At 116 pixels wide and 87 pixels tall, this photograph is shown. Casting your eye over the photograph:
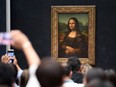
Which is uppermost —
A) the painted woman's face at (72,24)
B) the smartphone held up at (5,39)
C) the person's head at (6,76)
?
the painted woman's face at (72,24)

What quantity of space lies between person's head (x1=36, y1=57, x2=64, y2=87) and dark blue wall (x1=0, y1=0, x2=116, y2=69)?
7659 mm

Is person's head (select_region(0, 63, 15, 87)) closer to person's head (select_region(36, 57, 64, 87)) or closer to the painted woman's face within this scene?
person's head (select_region(36, 57, 64, 87))

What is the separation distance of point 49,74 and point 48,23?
7.73m

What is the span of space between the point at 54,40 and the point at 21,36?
7629 millimetres

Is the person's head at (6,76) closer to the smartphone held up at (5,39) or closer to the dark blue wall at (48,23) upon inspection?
the smartphone held up at (5,39)

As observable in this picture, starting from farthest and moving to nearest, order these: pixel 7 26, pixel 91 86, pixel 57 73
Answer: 1. pixel 7 26
2. pixel 57 73
3. pixel 91 86

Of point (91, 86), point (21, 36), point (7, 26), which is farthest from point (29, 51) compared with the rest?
point (7, 26)

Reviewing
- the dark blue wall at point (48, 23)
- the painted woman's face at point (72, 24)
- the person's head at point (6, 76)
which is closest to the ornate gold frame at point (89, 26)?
the dark blue wall at point (48, 23)

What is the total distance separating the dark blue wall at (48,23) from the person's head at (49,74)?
7.66 metres

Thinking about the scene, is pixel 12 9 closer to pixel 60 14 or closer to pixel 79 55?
pixel 60 14

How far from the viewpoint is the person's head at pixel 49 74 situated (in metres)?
2.66

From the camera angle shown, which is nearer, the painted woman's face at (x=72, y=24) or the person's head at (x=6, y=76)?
the person's head at (x=6, y=76)

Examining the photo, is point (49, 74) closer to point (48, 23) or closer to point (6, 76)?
point (6, 76)

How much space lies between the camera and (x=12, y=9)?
10367 millimetres
